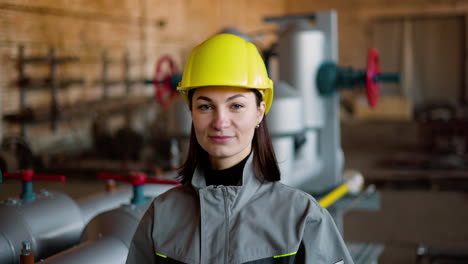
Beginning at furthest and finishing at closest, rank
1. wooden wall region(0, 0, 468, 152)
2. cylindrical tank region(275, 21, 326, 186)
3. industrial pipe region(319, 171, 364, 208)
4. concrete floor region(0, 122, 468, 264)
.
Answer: wooden wall region(0, 0, 468, 152) → concrete floor region(0, 122, 468, 264) → cylindrical tank region(275, 21, 326, 186) → industrial pipe region(319, 171, 364, 208)

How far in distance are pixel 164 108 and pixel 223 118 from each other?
18.8 ft

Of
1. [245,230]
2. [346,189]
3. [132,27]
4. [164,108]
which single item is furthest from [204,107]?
[132,27]

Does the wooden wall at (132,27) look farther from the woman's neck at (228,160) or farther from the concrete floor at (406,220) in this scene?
the woman's neck at (228,160)

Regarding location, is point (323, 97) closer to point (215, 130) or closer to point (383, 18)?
point (215, 130)

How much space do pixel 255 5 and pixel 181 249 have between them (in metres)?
15.0

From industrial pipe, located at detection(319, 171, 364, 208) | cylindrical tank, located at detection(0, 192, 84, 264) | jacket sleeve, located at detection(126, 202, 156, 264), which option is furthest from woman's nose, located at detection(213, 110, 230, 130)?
industrial pipe, located at detection(319, 171, 364, 208)

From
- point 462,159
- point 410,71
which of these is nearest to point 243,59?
point 462,159

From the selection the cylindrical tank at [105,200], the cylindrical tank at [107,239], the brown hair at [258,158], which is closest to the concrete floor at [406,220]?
the cylindrical tank at [105,200]

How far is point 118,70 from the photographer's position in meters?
10.3

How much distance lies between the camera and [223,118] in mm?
1454

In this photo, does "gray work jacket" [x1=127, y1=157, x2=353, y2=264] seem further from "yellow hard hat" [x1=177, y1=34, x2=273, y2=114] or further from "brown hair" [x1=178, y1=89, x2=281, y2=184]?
"yellow hard hat" [x1=177, y1=34, x2=273, y2=114]

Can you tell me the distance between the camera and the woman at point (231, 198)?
1.43 metres

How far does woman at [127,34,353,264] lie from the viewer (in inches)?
56.2

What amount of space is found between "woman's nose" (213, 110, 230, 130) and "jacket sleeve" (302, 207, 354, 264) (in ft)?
1.07
